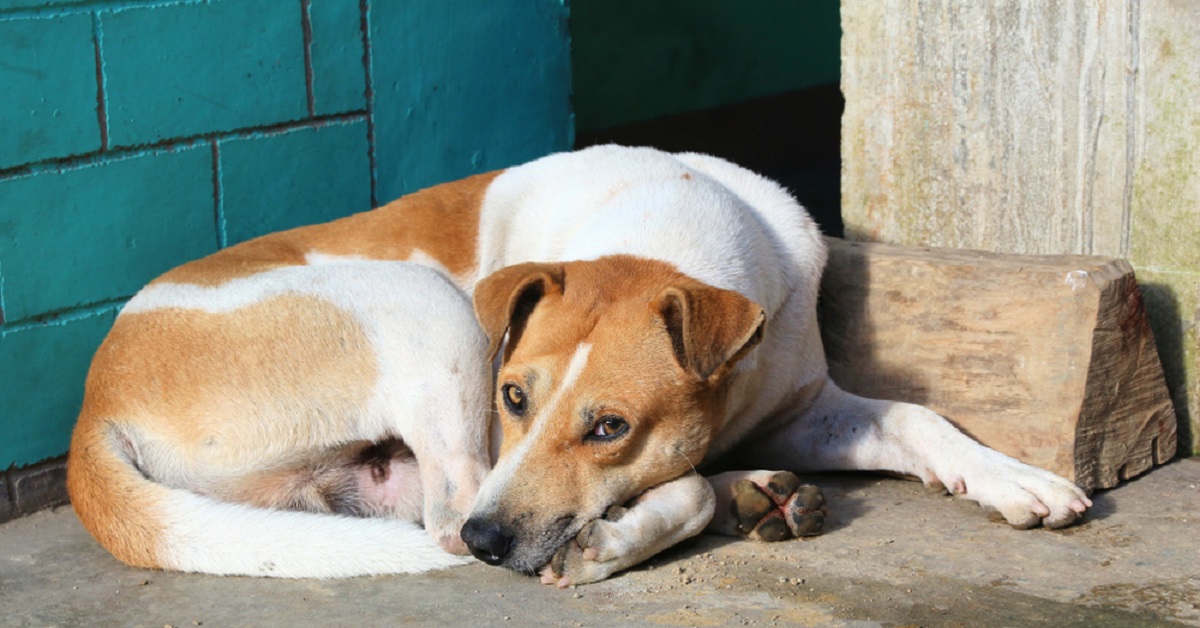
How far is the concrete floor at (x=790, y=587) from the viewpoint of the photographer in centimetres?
346

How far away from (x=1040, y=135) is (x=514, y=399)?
215 centimetres

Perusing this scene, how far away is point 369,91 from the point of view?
215 inches

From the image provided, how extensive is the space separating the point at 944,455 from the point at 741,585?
3.03 ft

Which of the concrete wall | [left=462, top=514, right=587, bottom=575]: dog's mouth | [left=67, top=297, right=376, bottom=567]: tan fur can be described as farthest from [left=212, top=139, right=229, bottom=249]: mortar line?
the concrete wall

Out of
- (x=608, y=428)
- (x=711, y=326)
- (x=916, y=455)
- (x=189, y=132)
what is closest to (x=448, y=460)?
(x=608, y=428)

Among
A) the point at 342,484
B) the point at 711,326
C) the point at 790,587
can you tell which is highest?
the point at 711,326

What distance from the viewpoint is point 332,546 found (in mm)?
3754

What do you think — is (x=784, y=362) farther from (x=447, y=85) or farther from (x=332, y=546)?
(x=447, y=85)

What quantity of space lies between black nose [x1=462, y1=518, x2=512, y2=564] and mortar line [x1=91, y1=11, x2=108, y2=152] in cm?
203

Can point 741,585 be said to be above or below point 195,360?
below

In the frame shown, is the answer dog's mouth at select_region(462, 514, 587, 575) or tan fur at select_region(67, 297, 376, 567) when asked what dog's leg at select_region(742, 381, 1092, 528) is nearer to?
dog's mouth at select_region(462, 514, 587, 575)

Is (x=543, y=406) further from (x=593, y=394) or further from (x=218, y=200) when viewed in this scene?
(x=218, y=200)

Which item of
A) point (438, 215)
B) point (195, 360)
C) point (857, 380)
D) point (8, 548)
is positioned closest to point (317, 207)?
point (438, 215)

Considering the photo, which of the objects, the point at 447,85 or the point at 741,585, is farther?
the point at 447,85
